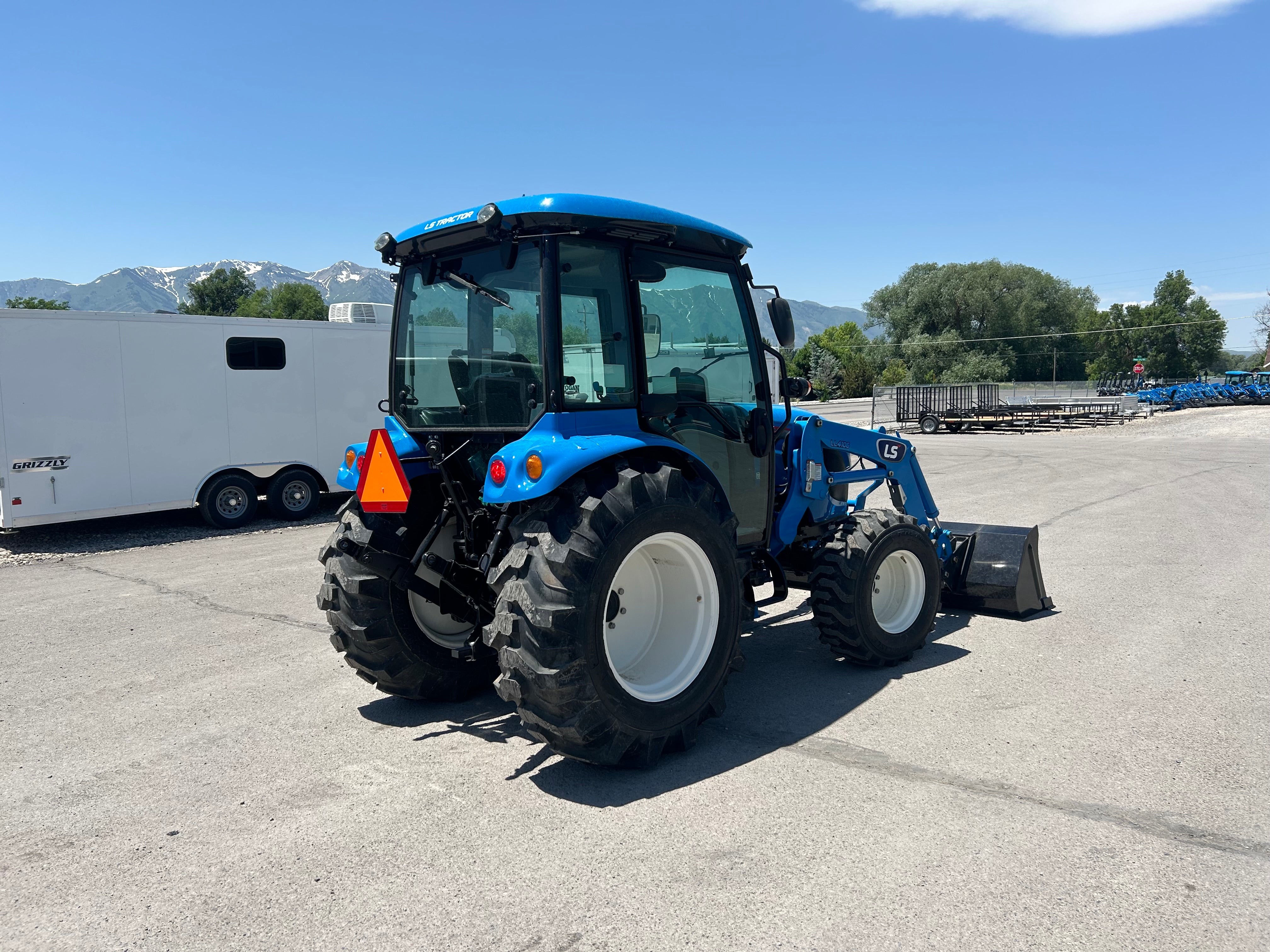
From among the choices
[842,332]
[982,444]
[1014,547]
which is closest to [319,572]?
[1014,547]

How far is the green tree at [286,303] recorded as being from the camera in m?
85.2

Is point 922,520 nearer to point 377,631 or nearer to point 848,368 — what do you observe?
point 377,631

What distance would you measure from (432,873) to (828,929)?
4.62ft

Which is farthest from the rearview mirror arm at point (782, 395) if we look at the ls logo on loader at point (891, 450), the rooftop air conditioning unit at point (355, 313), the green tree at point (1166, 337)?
the green tree at point (1166, 337)

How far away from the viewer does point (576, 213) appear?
399cm

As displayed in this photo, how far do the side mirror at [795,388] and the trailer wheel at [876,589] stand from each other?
854 millimetres

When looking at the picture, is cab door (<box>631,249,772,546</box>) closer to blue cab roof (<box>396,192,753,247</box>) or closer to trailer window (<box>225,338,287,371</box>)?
blue cab roof (<box>396,192,753,247</box>)

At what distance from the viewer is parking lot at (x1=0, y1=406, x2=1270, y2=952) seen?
2818 mm

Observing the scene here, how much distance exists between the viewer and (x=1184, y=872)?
9.96 ft

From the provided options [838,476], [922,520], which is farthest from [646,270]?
[922,520]

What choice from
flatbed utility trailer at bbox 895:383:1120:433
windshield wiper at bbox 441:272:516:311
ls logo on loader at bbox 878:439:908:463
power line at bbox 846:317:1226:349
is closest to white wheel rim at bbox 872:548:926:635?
ls logo on loader at bbox 878:439:908:463

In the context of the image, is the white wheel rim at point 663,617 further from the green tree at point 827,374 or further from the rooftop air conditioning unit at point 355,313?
the green tree at point 827,374

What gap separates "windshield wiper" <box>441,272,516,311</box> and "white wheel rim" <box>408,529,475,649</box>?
50.9 inches

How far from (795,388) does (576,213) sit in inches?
81.5
